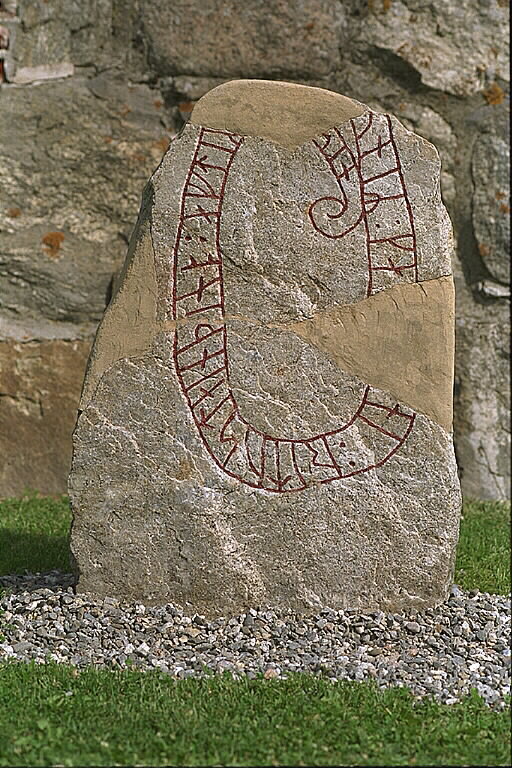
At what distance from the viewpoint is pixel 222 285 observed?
3.59 m

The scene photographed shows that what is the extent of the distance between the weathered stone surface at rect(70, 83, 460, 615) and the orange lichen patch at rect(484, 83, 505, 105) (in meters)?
2.23

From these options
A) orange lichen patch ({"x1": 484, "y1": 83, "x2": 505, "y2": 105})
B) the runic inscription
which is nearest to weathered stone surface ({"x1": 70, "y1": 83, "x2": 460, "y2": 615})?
the runic inscription

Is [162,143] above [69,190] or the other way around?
above

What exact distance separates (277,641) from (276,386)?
2.66 feet

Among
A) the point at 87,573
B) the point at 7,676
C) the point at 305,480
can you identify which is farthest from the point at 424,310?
the point at 7,676

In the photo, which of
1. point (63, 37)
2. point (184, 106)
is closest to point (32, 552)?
point (184, 106)

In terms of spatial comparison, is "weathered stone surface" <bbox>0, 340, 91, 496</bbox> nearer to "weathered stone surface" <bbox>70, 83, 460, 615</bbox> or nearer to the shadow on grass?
the shadow on grass

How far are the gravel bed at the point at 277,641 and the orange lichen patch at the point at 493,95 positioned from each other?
296cm

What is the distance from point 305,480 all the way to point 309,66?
2.76 metres

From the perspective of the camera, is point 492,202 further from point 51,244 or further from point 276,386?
point 276,386

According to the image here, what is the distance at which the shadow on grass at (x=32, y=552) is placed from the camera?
161 inches

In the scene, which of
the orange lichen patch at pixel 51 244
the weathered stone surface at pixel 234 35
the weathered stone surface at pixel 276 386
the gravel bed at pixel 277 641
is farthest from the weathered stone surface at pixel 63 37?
the gravel bed at pixel 277 641

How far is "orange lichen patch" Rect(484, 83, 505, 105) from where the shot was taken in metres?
5.66

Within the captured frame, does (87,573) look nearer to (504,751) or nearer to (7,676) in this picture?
(7,676)
